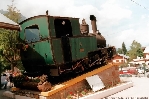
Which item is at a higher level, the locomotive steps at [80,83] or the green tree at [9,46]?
the green tree at [9,46]

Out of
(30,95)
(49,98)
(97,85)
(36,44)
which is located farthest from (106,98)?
(36,44)

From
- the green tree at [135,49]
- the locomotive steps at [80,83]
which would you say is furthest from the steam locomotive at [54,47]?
the green tree at [135,49]

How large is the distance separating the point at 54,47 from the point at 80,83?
3060 millimetres

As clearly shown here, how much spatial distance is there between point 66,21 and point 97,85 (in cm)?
455

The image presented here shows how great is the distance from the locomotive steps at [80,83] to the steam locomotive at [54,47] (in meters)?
0.68

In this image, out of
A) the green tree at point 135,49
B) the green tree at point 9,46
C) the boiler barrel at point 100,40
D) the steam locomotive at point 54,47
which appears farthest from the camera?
the green tree at point 135,49

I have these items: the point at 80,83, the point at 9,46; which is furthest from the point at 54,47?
the point at 9,46

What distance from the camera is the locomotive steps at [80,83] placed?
33.2 ft

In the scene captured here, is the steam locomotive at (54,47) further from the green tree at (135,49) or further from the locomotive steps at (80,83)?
the green tree at (135,49)

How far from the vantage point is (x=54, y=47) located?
1041 cm

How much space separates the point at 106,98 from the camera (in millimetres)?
11508

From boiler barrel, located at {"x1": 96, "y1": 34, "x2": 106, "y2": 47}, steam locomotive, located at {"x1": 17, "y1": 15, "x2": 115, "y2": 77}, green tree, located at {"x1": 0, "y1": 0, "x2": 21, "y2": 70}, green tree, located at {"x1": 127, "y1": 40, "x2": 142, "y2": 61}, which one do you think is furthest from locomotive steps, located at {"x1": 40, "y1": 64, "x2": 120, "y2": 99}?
green tree, located at {"x1": 127, "y1": 40, "x2": 142, "y2": 61}

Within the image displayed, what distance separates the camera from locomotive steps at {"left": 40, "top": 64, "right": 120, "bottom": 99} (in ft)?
33.2

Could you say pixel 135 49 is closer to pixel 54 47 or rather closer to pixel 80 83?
pixel 80 83
